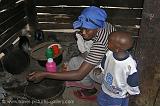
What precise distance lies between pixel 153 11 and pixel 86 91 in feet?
6.39

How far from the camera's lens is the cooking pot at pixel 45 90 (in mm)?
3512

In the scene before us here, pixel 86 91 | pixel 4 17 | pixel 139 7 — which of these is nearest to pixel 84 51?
pixel 86 91

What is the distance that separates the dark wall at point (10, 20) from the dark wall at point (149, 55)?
308cm

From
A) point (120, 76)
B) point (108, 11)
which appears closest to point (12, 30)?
point (108, 11)

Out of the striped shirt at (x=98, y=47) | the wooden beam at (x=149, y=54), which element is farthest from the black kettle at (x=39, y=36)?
the wooden beam at (x=149, y=54)

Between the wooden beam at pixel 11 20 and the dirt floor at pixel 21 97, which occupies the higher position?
the wooden beam at pixel 11 20

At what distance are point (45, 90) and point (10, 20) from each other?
2.24 metres

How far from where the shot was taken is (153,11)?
6.84 ft

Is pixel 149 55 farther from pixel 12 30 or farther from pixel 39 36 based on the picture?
pixel 12 30

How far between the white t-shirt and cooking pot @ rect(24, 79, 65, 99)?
1160 mm

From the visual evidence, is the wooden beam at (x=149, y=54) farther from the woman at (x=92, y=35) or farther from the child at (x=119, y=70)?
the woman at (x=92, y=35)

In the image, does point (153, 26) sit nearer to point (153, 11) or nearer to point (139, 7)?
point (153, 11)

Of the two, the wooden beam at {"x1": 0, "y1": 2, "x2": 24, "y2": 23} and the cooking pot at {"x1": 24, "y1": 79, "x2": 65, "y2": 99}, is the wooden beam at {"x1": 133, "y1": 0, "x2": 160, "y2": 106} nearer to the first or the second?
the cooking pot at {"x1": 24, "y1": 79, "x2": 65, "y2": 99}

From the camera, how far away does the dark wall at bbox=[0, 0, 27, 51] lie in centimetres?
474
